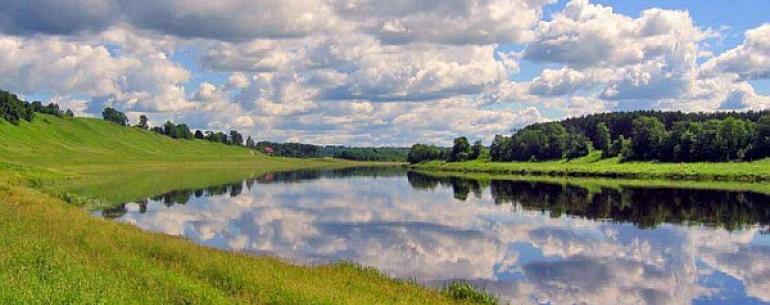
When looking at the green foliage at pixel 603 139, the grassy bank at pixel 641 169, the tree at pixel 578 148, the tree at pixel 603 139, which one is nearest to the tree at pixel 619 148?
the tree at pixel 603 139

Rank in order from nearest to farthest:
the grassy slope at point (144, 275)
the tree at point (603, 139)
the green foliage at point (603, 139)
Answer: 1. the grassy slope at point (144, 275)
2. the tree at point (603, 139)
3. the green foliage at point (603, 139)

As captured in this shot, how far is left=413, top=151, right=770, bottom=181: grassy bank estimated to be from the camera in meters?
121

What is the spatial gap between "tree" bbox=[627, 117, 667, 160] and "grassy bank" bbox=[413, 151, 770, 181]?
4.72 metres

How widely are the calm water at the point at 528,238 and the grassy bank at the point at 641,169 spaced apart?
136ft

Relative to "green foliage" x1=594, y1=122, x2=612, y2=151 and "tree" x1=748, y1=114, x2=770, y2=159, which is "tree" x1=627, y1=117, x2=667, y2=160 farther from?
"tree" x1=748, y1=114, x2=770, y2=159

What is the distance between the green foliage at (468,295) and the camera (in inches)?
969

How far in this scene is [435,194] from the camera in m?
95.5

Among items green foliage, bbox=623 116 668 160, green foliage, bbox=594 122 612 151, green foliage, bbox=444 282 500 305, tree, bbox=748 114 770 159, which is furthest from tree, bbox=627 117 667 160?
green foliage, bbox=444 282 500 305

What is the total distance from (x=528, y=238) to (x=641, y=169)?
103557 millimetres

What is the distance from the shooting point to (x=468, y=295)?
2514cm

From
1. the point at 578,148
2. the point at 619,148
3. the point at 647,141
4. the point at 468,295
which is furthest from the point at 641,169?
the point at 468,295

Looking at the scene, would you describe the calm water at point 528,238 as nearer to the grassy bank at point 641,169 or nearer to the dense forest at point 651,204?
the dense forest at point 651,204

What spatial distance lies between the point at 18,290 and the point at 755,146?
143 meters

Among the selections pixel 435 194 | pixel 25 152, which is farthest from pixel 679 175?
pixel 25 152
